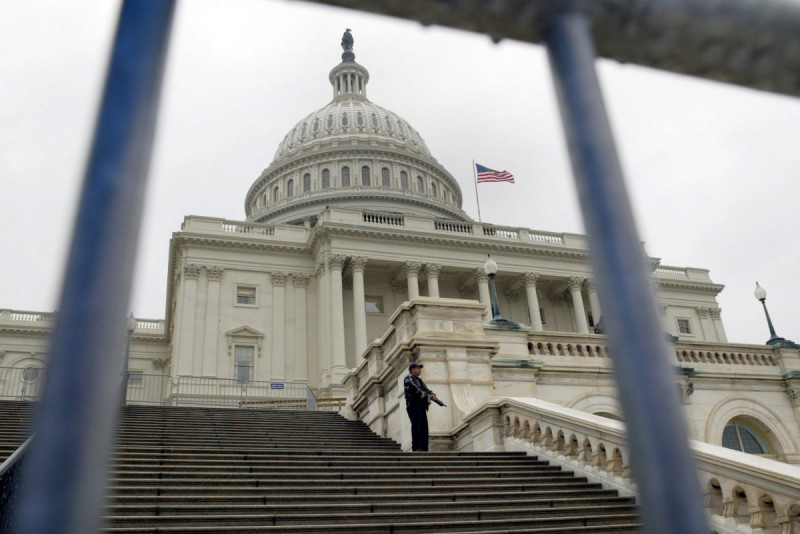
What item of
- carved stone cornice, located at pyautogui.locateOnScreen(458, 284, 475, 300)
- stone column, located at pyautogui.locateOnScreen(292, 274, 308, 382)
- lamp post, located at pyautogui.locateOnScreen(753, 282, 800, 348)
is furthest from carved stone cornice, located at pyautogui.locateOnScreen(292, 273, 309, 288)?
lamp post, located at pyautogui.locateOnScreen(753, 282, 800, 348)

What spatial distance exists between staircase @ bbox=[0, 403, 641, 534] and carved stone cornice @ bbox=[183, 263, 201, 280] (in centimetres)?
3134

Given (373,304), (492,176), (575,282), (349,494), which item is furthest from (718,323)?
(349,494)

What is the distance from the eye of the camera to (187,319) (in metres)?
42.0

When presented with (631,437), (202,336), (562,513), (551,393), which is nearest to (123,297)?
(631,437)

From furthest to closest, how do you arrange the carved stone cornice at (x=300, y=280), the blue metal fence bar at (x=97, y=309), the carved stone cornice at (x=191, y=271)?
the carved stone cornice at (x=300, y=280) < the carved stone cornice at (x=191, y=271) < the blue metal fence bar at (x=97, y=309)

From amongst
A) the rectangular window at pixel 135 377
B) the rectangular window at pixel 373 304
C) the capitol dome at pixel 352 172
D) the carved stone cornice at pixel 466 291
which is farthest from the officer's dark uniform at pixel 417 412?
the capitol dome at pixel 352 172

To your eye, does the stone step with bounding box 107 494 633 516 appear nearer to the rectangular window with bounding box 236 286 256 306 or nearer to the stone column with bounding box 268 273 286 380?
the stone column with bounding box 268 273 286 380

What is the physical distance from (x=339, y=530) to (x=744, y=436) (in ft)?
49.7

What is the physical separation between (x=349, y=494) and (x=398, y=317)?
7.46 m

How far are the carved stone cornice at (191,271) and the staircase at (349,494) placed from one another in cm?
3134

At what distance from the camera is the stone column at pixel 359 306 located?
141 feet

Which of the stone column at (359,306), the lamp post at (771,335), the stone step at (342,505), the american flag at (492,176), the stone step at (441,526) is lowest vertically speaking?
the stone step at (441,526)

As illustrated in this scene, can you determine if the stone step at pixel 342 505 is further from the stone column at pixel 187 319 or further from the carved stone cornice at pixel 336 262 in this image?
the carved stone cornice at pixel 336 262

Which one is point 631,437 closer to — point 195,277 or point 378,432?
point 378,432
